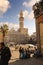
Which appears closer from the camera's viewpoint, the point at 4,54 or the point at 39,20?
the point at 4,54

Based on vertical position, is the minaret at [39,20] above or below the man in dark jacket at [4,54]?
above

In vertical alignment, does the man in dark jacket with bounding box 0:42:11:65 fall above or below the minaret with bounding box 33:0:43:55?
below

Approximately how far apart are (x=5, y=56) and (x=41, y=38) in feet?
41.4

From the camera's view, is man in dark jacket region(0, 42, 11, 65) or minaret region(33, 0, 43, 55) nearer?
man in dark jacket region(0, 42, 11, 65)

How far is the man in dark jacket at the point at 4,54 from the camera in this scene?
6909 millimetres

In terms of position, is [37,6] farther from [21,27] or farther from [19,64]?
[21,27]

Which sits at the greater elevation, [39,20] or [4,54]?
[39,20]

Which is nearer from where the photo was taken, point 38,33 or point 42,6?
point 42,6

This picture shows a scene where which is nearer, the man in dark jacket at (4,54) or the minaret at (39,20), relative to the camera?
the man in dark jacket at (4,54)

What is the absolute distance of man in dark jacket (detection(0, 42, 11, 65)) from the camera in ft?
22.7

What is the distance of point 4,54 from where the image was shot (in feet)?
22.9

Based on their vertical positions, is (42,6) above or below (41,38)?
above

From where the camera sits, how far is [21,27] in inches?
Answer: 5251

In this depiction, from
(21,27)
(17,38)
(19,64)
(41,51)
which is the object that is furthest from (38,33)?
(21,27)
